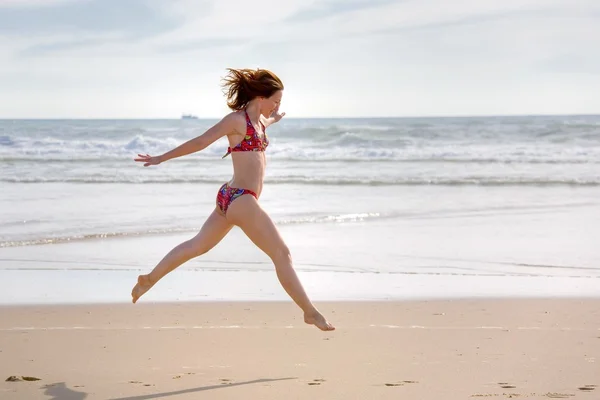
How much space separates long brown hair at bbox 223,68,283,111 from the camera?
531 centimetres

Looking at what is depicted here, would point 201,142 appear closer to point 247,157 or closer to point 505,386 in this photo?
point 247,157

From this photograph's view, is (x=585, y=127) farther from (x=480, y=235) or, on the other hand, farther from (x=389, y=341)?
(x=389, y=341)

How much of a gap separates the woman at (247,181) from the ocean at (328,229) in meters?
2.70

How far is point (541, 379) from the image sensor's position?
4.98 m

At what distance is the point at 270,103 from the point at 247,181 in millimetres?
583

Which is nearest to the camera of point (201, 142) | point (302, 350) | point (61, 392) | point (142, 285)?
point (61, 392)

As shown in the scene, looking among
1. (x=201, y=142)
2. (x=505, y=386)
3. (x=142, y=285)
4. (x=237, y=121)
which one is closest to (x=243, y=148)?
(x=237, y=121)

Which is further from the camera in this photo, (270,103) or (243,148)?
(270,103)

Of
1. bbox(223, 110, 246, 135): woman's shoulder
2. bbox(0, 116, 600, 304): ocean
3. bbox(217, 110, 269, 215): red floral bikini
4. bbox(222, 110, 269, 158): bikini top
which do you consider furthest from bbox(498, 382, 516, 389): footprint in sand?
bbox(0, 116, 600, 304): ocean

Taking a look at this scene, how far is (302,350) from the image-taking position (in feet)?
19.1

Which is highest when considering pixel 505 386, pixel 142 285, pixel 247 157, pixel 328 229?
pixel 247 157

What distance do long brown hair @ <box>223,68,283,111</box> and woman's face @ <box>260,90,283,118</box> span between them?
3 centimetres

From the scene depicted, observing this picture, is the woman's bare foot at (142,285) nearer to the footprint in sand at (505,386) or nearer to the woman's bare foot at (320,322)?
the woman's bare foot at (320,322)

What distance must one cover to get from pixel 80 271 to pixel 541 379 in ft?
19.3
